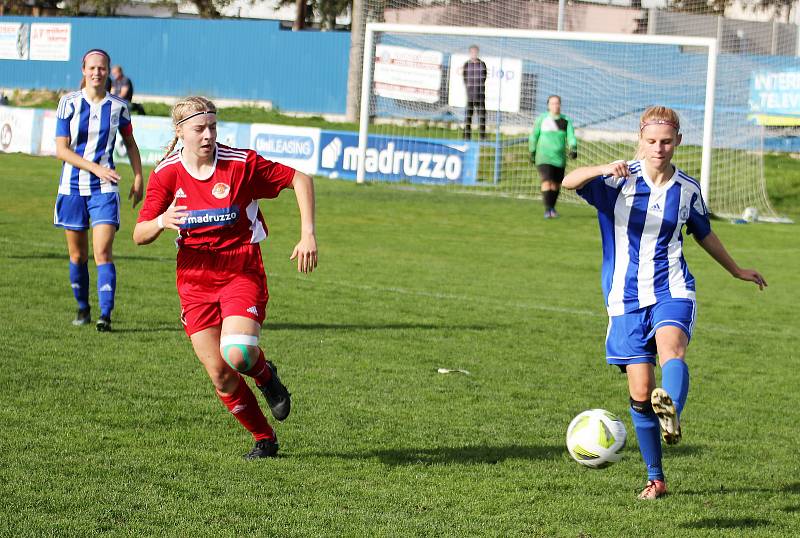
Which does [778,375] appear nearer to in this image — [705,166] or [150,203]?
[150,203]

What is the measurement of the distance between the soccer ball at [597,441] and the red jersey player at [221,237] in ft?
5.17

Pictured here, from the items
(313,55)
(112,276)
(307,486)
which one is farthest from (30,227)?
(313,55)

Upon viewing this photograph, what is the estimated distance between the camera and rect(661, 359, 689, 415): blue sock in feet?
17.2

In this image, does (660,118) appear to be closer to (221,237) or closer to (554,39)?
(221,237)

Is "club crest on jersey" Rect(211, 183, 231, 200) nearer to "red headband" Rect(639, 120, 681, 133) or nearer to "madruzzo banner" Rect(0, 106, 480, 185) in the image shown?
"red headband" Rect(639, 120, 681, 133)

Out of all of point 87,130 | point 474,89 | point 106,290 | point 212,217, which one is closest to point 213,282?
point 212,217

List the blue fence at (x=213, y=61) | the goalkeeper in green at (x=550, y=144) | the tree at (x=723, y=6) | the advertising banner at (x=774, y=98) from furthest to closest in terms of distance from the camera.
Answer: the blue fence at (x=213, y=61), the tree at (x=723, y=6), the advertising banner at (x=774, y=98), the goalkeeper in green at (x=550, y=144)

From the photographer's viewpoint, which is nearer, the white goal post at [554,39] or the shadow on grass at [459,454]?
the shadow on grass at [459,454]

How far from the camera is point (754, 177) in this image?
25.3m

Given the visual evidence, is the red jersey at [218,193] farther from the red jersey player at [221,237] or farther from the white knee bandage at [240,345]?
the white knee bandage at [240,345]

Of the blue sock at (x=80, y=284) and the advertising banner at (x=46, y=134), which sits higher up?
the advertising banner at (x=46, y=134)

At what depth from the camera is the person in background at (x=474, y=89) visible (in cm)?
2467

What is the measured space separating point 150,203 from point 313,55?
36.8m

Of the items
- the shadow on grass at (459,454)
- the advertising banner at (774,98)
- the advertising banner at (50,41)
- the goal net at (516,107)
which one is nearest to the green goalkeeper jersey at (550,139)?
the goal net at (516,107)
